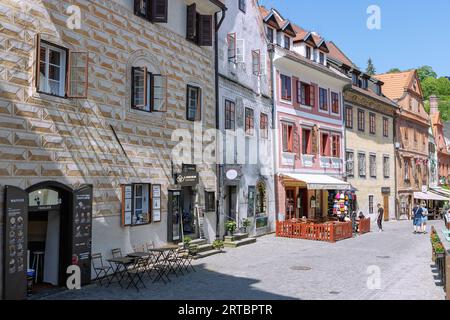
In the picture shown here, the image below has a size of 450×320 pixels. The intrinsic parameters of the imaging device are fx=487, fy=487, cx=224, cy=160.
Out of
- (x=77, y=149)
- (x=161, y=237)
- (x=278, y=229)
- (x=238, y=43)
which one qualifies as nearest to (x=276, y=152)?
(x=278, y=229)

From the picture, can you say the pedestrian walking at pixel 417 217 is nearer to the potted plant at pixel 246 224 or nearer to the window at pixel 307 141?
the window at pixel 307 141

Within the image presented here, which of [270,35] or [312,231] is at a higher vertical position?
[270,35]

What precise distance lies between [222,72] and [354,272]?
33.4 feet

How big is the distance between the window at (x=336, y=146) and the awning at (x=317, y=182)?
3420 mm

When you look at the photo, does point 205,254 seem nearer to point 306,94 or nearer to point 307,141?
point 307,141

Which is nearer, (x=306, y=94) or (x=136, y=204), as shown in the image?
(x=136, y=204)

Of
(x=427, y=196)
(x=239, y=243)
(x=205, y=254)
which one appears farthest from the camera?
(x=427, y=196)

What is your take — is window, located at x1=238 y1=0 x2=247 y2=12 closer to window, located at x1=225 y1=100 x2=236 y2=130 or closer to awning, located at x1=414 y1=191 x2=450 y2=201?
window, located at x1=225 y1=100 x2=236 y2=130

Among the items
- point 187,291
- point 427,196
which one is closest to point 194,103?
point 187,291

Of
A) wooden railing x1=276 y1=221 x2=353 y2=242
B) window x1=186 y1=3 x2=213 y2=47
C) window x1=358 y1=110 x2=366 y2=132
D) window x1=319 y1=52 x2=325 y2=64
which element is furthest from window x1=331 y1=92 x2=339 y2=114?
window x1=186 y1=3 x2=213 y2=47

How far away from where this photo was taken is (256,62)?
24.3m

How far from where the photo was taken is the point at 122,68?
14742 millimetres

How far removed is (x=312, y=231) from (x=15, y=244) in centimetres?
1537

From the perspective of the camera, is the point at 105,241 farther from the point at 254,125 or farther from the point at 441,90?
the point at 441,90
